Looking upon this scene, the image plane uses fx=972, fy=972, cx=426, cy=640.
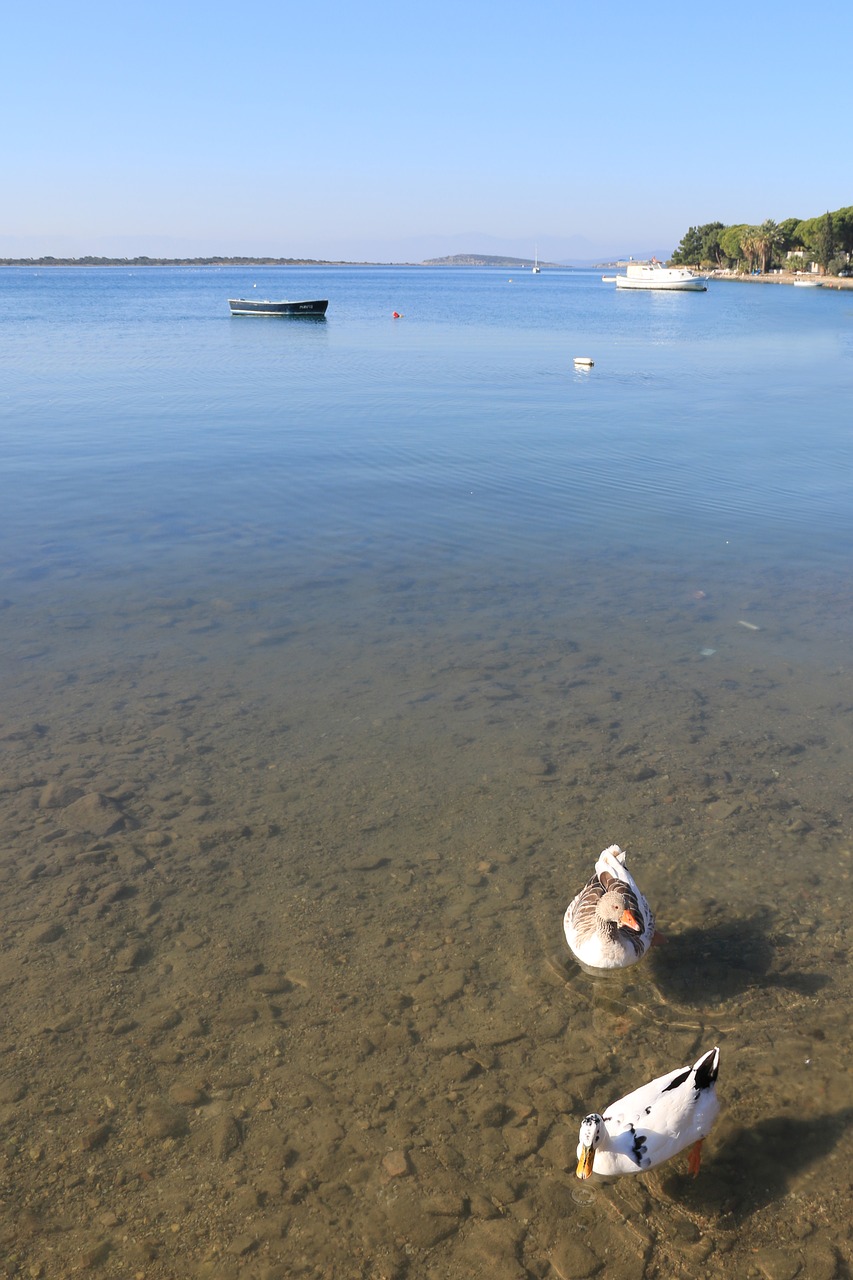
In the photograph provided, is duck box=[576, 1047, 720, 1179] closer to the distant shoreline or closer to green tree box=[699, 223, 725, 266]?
the distant shoreline

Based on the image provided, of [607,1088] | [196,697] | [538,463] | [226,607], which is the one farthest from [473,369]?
[607,1088]

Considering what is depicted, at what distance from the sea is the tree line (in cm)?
14071

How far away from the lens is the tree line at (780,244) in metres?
137

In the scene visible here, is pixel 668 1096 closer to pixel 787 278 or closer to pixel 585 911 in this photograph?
pixel 585 911

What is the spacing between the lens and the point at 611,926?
6.03m

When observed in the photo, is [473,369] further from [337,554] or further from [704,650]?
[704,650]

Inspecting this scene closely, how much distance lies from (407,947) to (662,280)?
13425 cm

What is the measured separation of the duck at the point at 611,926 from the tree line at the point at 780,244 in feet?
497

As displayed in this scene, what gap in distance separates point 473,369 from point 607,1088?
33254 millimetres

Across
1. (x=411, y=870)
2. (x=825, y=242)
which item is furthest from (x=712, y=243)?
(x=411, y=870)

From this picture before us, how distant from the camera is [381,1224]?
4641 mm

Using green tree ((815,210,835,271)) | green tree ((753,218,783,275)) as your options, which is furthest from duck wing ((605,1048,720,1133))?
green tree ((753,218,783,275))

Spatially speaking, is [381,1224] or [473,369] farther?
[473,369]

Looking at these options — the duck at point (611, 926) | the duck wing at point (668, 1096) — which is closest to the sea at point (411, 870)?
the duck at point (611, 926)
